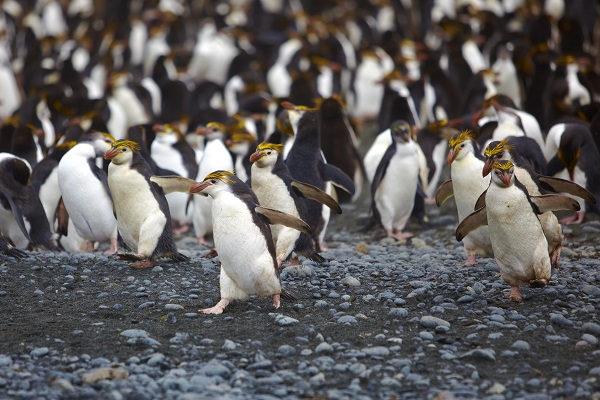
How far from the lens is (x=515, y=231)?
17.6 ft

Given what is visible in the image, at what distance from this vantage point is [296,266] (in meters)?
6.14

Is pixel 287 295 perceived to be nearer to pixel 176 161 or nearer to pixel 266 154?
pixel 266 154

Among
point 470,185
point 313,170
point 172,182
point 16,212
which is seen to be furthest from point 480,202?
point 16,212

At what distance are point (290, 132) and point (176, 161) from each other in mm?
1259

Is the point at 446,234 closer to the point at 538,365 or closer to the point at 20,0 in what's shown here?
the point at 538,365

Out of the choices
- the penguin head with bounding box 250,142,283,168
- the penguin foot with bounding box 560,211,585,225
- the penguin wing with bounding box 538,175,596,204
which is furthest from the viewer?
the penguin foot with bounding box 560,211,585,225

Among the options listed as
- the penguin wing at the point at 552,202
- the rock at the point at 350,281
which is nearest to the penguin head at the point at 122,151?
the rock at the point at 350,281

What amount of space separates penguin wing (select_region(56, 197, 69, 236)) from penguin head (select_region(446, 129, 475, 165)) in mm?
3521

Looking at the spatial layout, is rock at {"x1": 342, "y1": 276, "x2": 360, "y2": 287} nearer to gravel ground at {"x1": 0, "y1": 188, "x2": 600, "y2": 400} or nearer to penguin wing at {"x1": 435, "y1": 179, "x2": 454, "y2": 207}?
gravel ground at {"x1": 0, "y1": 188, "x2": 600, "y2": 400}


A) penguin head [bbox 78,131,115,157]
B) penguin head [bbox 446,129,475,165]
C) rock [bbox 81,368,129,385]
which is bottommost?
rock [bbox 81,368,129,385]

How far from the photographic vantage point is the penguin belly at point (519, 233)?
17.6 feet

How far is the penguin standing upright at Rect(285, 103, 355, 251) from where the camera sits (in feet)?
23.8

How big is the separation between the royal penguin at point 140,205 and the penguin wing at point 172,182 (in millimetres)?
150

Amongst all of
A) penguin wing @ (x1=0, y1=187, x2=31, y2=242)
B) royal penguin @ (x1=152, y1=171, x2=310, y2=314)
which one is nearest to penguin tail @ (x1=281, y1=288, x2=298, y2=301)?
royal penguin @ (x1=152, y1=171, x2=310, y2=314)
